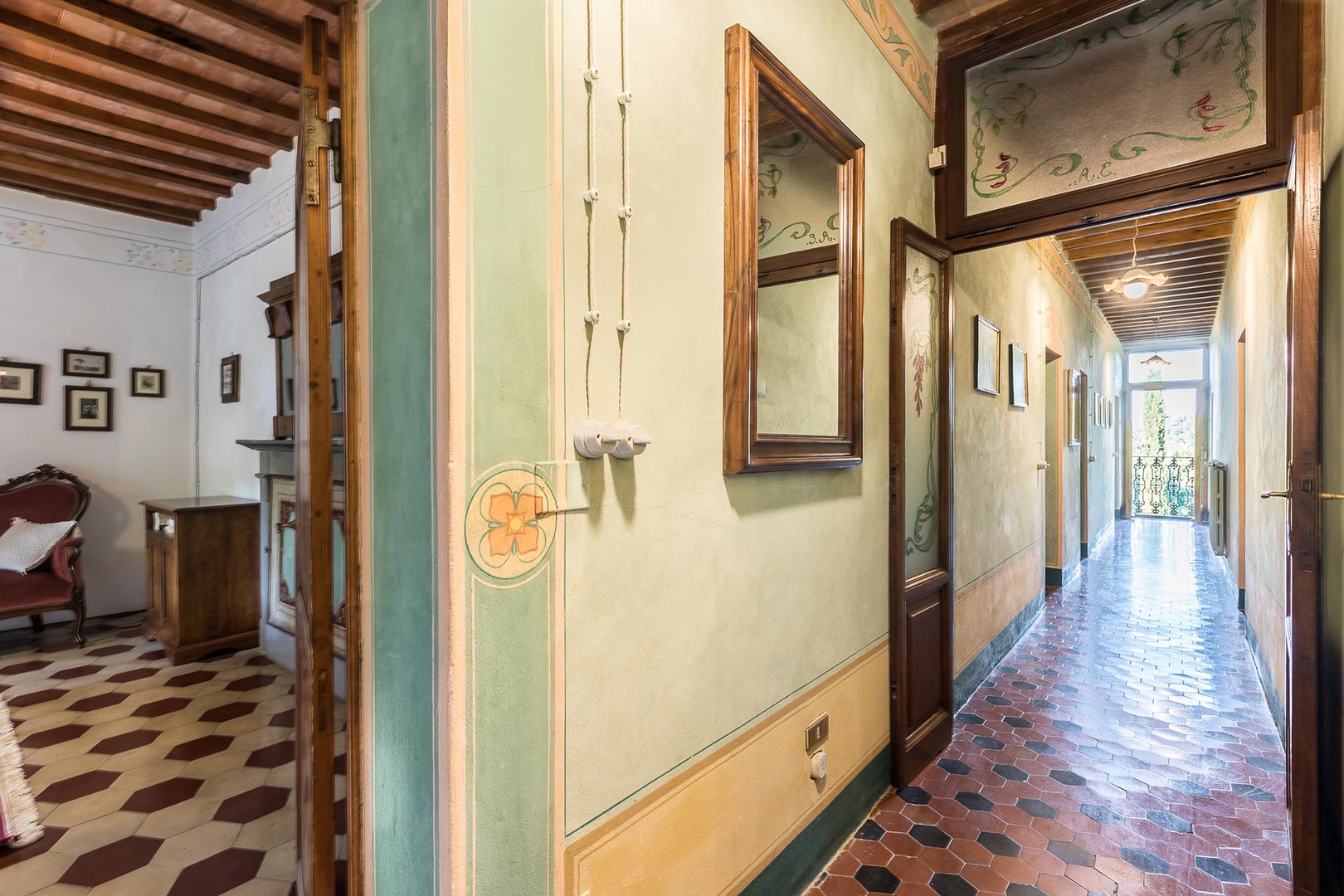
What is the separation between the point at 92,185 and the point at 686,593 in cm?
555

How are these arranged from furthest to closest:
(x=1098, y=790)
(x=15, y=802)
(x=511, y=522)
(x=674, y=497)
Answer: (x=1098, y=790)
(x=15, y=802)
(x=674, y=497)
(x=511, y=522)

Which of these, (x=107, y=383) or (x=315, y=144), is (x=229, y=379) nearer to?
(x=107, y=383)

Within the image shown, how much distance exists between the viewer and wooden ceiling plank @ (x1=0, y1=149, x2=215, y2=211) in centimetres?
403

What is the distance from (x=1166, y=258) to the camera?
583cm

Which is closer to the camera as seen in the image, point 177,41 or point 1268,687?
point 177,41

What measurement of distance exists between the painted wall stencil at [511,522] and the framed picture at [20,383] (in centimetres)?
568

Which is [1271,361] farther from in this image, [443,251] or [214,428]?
[214,428]

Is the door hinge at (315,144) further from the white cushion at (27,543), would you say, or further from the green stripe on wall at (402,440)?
the white cushion at (27,543)

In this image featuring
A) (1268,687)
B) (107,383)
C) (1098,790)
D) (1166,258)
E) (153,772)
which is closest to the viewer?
(1098,790)

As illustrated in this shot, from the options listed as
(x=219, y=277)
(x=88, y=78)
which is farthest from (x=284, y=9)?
(x=219, y=277)

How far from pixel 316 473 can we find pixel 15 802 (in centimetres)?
222

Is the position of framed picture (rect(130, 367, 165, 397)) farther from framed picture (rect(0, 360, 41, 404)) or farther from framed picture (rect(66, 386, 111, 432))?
framed picture (rect(0, 360, 41, 404))

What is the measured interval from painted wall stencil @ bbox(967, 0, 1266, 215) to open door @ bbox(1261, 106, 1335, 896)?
A: 47 centimetres

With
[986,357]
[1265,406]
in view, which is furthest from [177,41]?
[1265,406]
